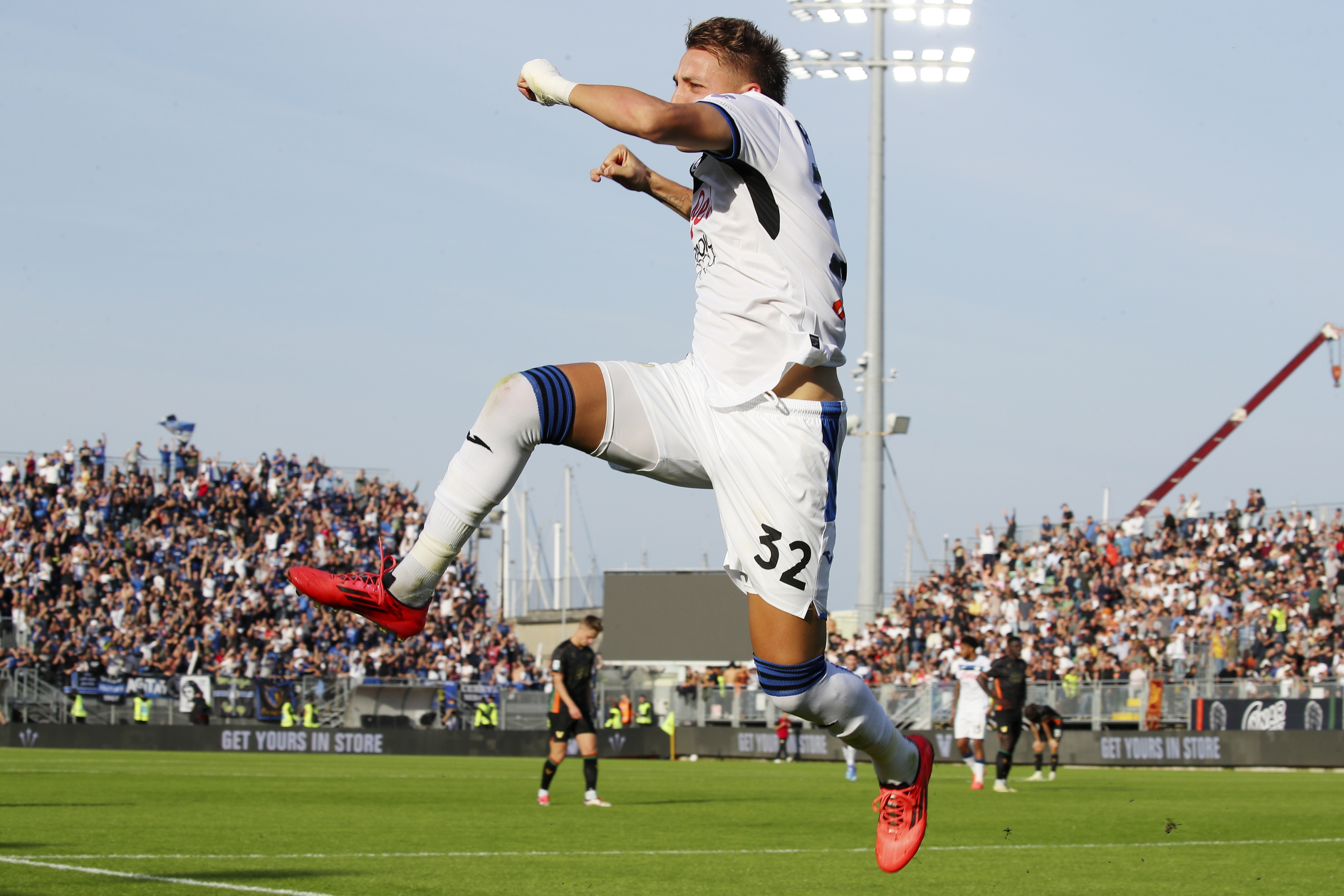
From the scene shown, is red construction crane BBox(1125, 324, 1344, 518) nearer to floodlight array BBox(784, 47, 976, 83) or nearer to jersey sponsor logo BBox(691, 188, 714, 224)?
floodlight array BBox(784, 47, 976, 83)

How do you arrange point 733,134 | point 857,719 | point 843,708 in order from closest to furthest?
point 733,134 → point 843,708 → point 857,719

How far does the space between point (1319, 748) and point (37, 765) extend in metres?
21.5

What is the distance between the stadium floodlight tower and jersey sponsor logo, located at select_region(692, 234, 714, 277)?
32.9 m

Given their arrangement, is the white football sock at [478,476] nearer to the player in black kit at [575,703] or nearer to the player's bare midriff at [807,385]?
the player's bare midriff at [807,385]

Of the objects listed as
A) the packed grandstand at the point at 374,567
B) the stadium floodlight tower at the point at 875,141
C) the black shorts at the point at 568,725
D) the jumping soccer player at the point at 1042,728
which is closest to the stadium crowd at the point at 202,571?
the packed grandstand at the point at 374,567

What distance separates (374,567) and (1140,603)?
16.7 meters

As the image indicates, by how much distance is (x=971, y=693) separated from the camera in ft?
70.1

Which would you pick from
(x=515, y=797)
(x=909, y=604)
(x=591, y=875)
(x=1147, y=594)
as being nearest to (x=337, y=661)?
(x=909, y=604)

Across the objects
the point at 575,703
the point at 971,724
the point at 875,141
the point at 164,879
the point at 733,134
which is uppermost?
the point at 875,141

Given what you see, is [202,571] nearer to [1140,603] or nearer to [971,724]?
[1140,603]

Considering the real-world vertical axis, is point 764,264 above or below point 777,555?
above

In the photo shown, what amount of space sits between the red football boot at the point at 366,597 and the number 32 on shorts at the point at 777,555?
1116 millimetres

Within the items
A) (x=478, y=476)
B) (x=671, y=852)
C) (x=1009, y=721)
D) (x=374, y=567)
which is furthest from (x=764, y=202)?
(x=374, y=567)

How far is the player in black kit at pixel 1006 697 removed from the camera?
20641 millimetres
